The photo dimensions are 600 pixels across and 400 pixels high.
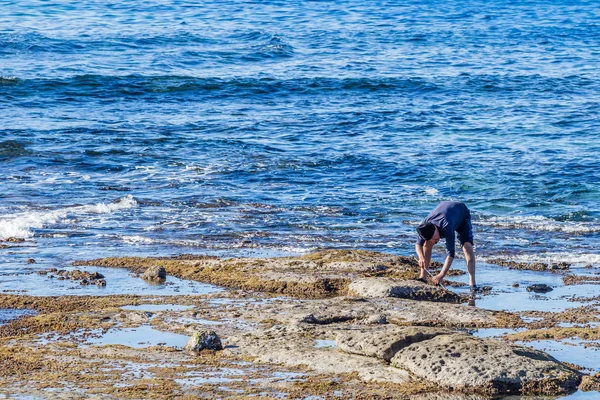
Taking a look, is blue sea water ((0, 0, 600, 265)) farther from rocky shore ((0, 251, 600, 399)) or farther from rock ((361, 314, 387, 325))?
rock ((361, 314, 387, 325))

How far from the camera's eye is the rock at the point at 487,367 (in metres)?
8.23

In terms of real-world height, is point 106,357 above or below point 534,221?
above

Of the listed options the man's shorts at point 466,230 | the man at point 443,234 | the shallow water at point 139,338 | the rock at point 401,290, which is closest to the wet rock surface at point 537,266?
the man's shorts at point 466,230

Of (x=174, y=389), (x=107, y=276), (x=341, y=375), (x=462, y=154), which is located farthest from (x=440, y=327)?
(x=462, y=154)

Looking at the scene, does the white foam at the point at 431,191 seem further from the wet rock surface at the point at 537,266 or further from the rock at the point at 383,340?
the rock at the point at 383,340

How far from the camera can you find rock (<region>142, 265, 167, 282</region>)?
40.7ft

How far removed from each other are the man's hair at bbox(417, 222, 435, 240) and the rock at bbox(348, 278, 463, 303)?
0.79m

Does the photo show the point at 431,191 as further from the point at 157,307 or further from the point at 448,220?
the point at 157,307

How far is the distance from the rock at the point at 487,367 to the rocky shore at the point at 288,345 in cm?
1

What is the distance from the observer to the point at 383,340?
8953 millimetres

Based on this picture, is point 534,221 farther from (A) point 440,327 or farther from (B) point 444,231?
(A) point 440,327

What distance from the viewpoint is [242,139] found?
78.9 ft

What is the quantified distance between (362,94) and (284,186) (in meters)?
10.9

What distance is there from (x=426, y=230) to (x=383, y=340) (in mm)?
3593
